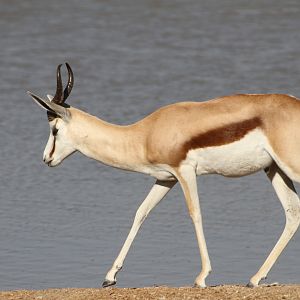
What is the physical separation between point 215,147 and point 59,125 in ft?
4.62

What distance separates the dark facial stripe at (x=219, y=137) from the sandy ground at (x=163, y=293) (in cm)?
110

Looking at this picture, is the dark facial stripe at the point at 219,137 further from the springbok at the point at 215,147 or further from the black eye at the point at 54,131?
the black eye at the point at 54,131

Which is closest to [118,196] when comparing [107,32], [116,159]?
[116,159]

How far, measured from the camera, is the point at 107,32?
68.5ft

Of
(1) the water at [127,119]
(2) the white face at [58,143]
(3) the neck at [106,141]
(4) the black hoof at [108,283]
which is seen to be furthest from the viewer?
(1) the water at [127,119]

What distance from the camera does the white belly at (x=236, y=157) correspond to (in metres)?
9.10

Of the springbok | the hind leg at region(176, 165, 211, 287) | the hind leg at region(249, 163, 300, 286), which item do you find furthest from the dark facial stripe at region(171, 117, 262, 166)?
the hind leg at region(249, 163, 300, 286)

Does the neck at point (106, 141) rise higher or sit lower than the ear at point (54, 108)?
lower

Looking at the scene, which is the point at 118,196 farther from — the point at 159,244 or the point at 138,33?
the point at 138,33

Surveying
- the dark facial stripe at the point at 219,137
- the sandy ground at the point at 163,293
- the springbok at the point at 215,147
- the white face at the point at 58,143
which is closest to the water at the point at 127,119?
the springbok at the point at 215,147

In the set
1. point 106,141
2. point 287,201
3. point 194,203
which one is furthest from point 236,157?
point 106,141

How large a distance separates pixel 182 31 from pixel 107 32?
134cm

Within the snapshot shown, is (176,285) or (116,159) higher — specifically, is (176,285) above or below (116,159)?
below

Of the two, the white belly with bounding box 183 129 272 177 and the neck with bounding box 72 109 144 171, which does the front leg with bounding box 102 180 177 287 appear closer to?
the neck with bounding box 72 109 144 171
